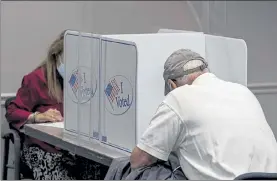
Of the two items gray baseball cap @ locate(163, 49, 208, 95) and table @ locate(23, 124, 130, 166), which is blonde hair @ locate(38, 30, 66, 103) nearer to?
table @ locate(23, 124, 130, 166)

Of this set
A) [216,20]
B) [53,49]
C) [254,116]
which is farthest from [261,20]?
[254,116]

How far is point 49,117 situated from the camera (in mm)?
3377

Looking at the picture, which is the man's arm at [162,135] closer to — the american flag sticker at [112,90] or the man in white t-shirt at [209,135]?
the man in white t-shirt at [209,135]

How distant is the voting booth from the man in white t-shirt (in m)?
0.29

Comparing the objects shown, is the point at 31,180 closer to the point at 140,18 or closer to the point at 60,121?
the point at 60,121

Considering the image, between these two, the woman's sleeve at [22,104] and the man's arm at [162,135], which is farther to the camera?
the woman's sleeve at [22,104]

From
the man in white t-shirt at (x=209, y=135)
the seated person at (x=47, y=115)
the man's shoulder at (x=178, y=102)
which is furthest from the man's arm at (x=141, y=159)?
the seated person at (x=47, y=115)

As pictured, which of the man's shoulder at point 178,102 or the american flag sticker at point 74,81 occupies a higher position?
the man's shoulder at point 178,102

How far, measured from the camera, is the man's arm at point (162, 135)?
2.20m

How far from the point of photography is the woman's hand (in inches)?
133

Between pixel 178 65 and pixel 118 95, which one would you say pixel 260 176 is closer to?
pixel 178 65

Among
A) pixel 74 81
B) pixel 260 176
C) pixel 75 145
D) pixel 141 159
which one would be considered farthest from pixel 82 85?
pixel 260 176

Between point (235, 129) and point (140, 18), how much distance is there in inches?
99.2

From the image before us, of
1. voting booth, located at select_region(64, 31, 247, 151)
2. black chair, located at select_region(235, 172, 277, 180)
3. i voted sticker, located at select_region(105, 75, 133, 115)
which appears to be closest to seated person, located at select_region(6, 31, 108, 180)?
voting booth, located at select_region(64, 31, 247, 151)
